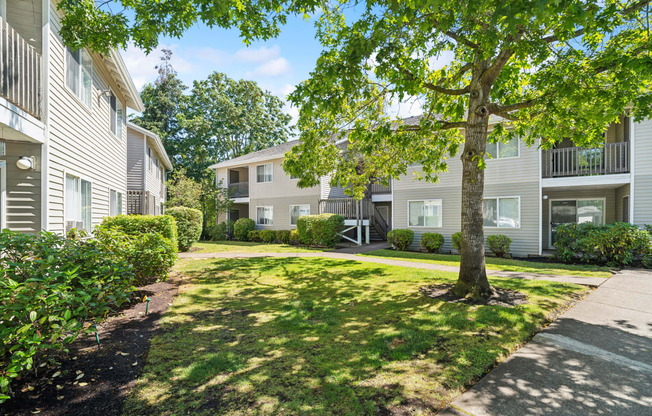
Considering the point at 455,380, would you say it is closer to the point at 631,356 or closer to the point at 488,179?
the point at 631,356

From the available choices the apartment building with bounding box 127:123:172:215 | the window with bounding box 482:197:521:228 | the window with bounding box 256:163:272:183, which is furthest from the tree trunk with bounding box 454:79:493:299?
the window with bounding box 256:163:272:183

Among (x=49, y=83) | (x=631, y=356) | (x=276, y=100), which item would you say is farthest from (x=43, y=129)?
(x=276, y=100)

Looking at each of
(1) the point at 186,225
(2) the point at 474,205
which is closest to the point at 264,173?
(1) the point at 186,225

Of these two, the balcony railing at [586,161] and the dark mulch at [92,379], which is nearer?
the dark mulch at [92,379]

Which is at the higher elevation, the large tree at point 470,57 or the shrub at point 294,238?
the large tree at point 470,57

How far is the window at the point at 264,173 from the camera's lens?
2306 cm

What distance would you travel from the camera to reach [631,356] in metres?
3.88

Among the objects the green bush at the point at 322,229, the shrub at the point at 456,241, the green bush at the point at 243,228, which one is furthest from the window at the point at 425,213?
the green bush at the point at 243,228

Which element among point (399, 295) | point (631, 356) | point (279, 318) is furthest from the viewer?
point (399, 295)

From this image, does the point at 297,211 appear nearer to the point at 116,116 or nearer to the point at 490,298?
the point at 116,116

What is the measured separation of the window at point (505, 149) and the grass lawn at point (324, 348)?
797cm

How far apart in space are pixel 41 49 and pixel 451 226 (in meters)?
15.0

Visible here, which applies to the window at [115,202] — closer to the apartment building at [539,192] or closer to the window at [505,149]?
the apartment building at [539,192]

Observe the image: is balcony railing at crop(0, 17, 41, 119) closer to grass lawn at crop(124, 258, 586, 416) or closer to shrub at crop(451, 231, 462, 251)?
grass lawn at crop(124, 258, 586, 416)
